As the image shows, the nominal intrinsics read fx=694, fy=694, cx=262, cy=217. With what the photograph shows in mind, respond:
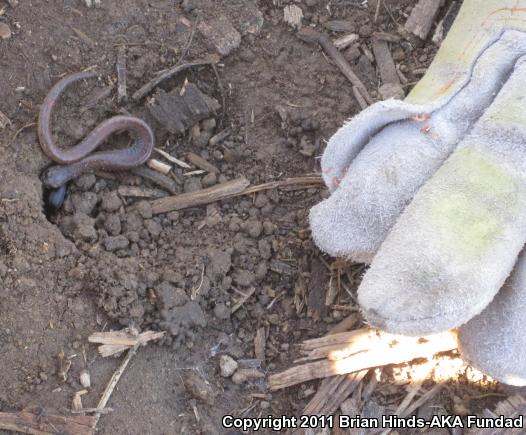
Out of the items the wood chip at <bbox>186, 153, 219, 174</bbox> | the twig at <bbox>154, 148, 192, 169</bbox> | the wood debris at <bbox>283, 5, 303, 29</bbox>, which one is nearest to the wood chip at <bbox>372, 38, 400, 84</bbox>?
the wood debris at <bbox>283, 5, 303, 29</bbox>

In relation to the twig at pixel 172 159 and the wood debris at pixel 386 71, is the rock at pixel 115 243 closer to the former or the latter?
the twig at pixel 172 159

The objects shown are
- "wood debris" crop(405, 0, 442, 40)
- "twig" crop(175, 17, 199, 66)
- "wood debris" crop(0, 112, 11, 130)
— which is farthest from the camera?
"wood debris" crop(405, 0, 442, 40)

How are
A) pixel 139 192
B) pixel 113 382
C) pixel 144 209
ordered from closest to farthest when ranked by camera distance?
pixel 113 382 < pixel 144 209 < pixel 139 192

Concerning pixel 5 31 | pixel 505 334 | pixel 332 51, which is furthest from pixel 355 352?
pixel 5 31

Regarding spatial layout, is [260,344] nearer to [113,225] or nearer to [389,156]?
[113,225]

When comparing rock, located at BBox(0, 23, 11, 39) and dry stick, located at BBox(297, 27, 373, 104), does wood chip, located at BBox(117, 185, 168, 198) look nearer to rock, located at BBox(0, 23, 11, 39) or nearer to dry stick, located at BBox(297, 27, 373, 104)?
rock, located at BBox(0, 23, 11, 39)

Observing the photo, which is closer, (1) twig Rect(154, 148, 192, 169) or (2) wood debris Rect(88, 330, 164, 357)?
(2) wood debris Rect(88, 330, 164, 357)

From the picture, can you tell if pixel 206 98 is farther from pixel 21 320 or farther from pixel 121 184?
pixel 21 320
